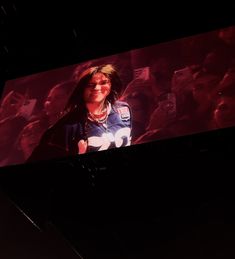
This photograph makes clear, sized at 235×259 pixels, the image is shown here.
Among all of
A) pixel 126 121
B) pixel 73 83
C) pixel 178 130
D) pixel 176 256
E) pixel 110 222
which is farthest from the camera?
pixel 176 256

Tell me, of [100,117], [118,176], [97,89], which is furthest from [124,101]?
[118,176]

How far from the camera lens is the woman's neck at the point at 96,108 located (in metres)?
2.92

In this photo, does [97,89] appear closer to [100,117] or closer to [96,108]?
[96,108]

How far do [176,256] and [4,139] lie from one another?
253cm

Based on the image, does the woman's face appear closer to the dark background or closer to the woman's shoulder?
the woman's shoulder

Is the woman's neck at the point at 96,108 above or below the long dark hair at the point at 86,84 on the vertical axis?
below

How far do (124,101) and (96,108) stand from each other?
235mm

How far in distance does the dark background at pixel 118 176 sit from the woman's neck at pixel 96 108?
0.39 meters

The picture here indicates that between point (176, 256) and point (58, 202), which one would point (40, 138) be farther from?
point (176, 256)

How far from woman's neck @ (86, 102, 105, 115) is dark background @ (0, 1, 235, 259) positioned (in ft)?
1.28

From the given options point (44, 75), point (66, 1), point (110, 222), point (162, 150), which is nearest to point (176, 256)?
point (110, 222)

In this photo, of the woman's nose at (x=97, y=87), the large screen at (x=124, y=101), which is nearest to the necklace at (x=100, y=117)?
the large screen at (x=124, y=101)

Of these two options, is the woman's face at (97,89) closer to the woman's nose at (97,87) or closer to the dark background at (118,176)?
the woman's nose at (97,87)

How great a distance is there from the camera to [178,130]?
2512 millimetres
